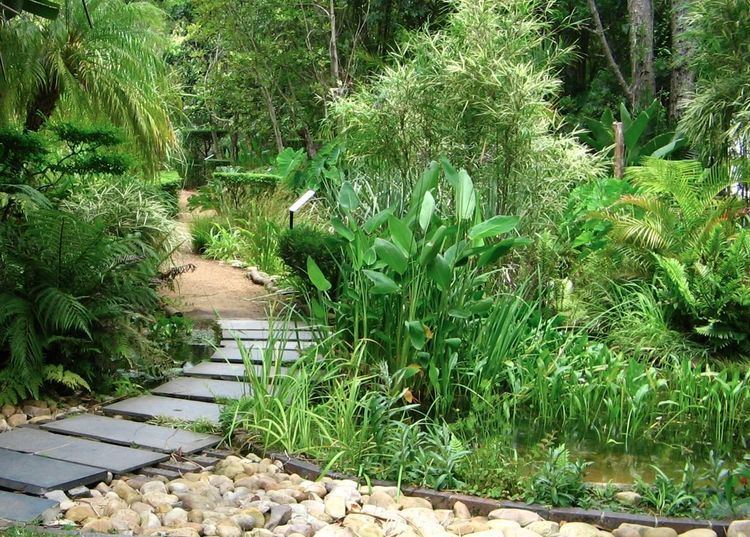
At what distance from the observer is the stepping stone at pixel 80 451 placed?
157 inches

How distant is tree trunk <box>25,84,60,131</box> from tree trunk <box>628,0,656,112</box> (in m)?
9.52

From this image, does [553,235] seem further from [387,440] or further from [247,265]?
[247,265]

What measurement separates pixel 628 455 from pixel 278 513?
203 cm

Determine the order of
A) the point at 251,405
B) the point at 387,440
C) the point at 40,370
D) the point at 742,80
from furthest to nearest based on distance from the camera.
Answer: the point at 742,80 < the point at 40,370 < the point at 251,405 < the point at 387,440

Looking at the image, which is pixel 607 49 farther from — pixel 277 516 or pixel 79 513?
pixel 79 513

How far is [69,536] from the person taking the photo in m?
3.10

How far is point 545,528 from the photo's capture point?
345 centimetres

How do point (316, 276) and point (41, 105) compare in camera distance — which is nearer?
point (316, 276)

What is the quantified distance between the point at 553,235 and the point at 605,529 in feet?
13.5

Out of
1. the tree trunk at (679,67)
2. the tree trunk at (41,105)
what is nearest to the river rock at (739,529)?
the tree trunk at (41,105)

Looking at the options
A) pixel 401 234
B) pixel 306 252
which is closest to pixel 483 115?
pixel 306 252

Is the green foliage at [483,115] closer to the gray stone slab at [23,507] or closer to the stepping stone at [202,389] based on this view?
the stepping stone at [202,389]

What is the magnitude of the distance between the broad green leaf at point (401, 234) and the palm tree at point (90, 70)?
4.75m

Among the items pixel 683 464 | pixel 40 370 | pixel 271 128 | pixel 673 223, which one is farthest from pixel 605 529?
pixel 271 128
